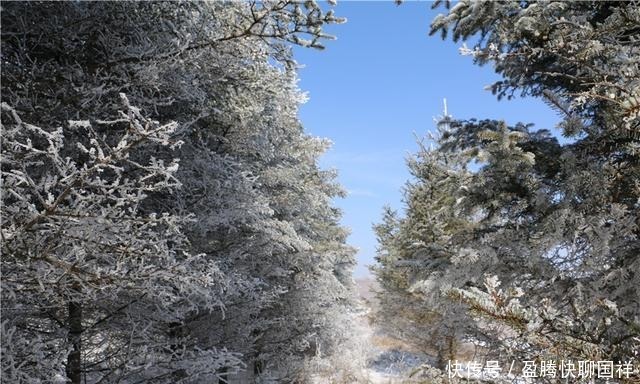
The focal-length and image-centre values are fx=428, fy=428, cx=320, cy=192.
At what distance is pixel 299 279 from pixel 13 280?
8.13 metres

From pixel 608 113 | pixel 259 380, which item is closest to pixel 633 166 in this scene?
pixel 608 113

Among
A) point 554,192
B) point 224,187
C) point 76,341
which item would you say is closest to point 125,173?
point 224,187

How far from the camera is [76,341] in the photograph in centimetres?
450

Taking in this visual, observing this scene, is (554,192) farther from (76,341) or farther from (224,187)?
(76,341)

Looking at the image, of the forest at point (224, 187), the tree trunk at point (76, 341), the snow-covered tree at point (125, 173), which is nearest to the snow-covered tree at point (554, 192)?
the forest at point (224, 187)

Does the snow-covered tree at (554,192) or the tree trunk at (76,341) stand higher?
the snow-covered tree at (554,192)

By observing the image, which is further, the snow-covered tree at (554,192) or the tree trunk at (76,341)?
the tree trunk at (76,341)

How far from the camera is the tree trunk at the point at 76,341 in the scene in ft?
14.9

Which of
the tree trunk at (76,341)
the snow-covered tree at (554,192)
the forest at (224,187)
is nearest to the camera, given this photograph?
the forest at (224,187)

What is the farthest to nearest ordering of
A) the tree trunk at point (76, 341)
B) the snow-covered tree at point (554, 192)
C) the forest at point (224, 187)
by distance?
the tree trunk at point (76, 341) → the snow-covered tree at point (554, 192) → the forest at point (224, 187)

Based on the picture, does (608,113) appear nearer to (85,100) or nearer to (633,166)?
(633,166)

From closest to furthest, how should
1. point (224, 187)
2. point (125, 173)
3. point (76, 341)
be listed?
point (76, 341) → point (125, 173) → point (224, 187)

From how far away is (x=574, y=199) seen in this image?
457cm

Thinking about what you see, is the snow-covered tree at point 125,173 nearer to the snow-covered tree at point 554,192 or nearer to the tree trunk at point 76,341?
the tree trunk at point 76,341
